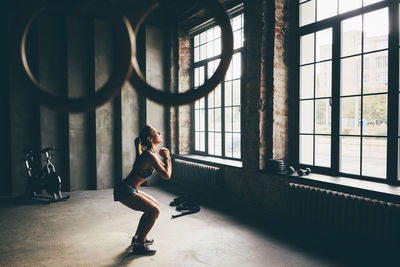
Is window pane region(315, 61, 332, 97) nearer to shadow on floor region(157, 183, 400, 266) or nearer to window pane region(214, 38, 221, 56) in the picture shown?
shadow on floor region(157, 183, 400, 266)

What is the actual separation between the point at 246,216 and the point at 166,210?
1.32 m

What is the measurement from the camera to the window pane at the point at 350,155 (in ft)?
11.7

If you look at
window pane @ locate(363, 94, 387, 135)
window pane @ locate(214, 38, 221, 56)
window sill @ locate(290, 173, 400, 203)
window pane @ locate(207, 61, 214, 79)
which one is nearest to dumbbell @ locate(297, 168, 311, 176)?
window sill @ locate(290, 173, 400, 203)

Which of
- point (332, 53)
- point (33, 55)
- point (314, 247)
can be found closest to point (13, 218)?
point (33, 55)

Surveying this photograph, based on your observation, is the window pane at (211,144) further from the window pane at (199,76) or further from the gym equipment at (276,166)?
the gym equipment at (276,166)

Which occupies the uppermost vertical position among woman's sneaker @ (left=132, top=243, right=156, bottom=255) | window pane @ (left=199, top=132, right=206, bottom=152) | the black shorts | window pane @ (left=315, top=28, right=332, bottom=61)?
window pane @ (left=315, top=28, right=332, bottom=61)

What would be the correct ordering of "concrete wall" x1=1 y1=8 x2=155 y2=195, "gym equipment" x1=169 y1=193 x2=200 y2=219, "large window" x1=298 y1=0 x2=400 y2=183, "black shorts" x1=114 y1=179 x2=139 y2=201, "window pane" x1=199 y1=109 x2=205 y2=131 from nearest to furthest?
"black shorts" x1=114 y1=179 x2=139 y2=201 → "large window" x1=298 y1=0 x2=400 y2=183 → "gym equipment" x1=169 y1=193 x2=200 y2=219 → "concrete wall" x1=1 y1=8 x2=155 y2=195 → "window pane" x1=199 y1=109 x2=205 y2=131

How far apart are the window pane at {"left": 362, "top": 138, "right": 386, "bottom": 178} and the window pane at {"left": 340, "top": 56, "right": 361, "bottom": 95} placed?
0.64 m

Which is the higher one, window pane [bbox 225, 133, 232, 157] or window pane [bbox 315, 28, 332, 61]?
window pane [bbox 315, 28, 332, 61]

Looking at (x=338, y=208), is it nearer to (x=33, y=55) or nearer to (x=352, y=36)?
(x=352, y=36)

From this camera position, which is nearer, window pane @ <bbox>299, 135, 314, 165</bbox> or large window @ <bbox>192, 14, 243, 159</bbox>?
window pane @ <bbox>299, 135, 314, 165</bbox>

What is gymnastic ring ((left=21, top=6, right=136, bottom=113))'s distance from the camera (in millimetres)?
725

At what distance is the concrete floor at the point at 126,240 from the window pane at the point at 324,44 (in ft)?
8.23

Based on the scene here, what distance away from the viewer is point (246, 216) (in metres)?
4.43
